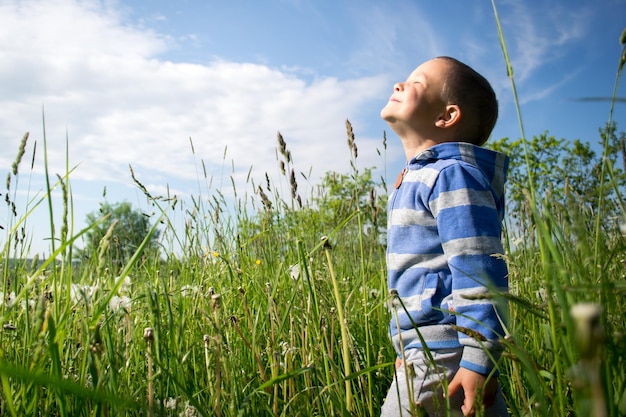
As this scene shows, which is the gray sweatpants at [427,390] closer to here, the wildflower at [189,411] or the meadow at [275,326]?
the meadow at [275,326]

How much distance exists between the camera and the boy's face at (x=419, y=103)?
228 centimetres

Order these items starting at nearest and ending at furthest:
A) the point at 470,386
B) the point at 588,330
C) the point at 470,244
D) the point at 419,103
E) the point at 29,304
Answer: the point at 588,330, the point at 470,386, the point at 470,244, the point at 29,304, the point at 419,103

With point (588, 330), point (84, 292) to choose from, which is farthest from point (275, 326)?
point (588, 330)

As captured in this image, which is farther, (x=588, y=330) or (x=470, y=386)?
(x=470, y=386)

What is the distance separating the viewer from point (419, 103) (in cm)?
228

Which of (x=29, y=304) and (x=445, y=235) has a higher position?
(x=445, y=235)

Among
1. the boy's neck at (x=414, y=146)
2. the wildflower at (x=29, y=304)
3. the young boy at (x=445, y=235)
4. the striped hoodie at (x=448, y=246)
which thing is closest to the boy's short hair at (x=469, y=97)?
the young boy at (x=445, y=235)

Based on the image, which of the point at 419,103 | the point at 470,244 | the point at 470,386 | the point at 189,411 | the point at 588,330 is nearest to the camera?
the point at 588,330

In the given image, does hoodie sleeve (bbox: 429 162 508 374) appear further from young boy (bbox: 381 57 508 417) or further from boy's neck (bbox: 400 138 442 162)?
boy's neck (bbox: 400 138 442 162)

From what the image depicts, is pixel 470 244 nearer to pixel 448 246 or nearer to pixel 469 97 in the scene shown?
pixel 448 246

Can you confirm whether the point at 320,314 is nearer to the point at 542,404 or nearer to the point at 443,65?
the point at 542,404

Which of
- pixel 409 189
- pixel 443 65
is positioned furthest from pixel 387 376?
pixel 443 65

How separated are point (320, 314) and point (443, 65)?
133 cm

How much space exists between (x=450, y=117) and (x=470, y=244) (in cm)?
75
